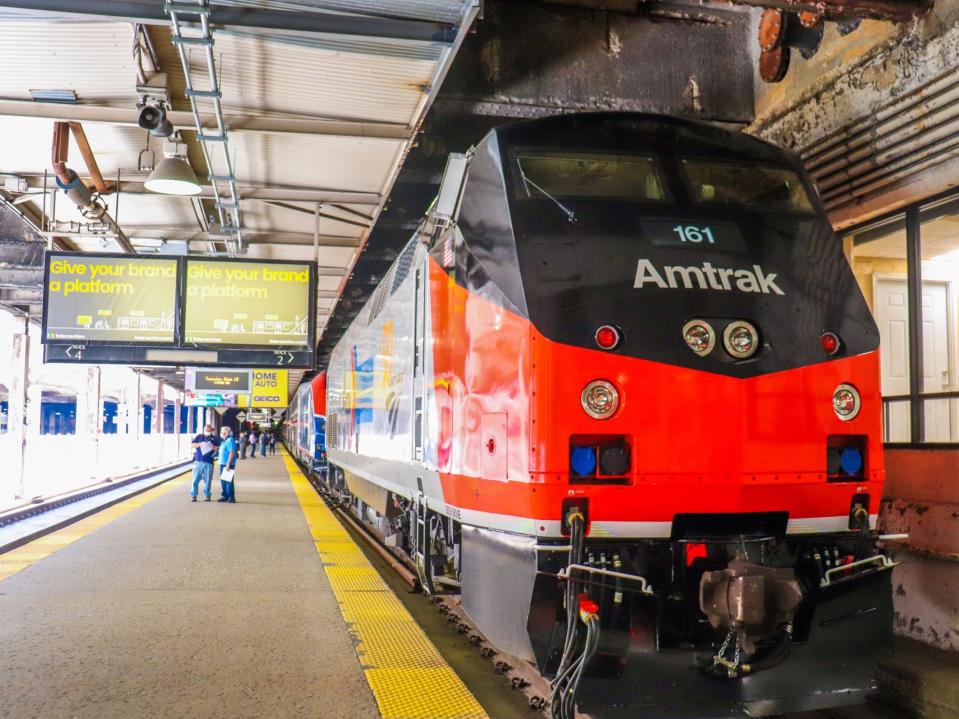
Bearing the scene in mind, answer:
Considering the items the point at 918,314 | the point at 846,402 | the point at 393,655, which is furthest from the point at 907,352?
the point at 393,655

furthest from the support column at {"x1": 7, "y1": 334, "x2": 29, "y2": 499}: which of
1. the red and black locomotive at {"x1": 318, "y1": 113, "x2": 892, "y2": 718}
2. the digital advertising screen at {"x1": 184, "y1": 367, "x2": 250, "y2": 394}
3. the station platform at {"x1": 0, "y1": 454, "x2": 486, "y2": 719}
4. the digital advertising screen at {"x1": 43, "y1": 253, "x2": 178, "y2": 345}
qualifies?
the red and black locomotive at {"x1": 318, "y1": 113, "x2": 892, "y2": 718}

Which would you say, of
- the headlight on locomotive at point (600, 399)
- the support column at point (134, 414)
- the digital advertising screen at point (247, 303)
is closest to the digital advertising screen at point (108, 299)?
the digital advertising screen at point (247, 303)

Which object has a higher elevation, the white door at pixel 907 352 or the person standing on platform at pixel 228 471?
the white door at pixel 907 352

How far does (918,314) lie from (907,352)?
0.30 meters

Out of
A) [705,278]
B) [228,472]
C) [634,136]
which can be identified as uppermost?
[634,136]

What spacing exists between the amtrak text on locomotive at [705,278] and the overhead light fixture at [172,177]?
558 cm

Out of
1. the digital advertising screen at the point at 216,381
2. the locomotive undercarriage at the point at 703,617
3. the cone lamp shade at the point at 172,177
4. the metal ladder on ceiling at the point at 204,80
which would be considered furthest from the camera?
the digital advertising screen at the point at 216,381

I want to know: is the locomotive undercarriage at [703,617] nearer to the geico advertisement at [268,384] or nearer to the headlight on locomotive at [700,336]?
the headlight on locomotive at [700,336]

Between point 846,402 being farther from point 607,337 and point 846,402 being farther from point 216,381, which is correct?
point 216,381

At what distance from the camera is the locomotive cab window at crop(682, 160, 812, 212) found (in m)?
4.78

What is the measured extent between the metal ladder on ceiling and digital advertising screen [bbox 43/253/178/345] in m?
1.31

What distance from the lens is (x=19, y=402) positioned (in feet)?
46.3

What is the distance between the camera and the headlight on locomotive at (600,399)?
12.8 feet

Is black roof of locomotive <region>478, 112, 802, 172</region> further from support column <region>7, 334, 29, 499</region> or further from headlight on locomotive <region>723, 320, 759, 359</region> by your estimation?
support column <region>7, 334, 29, 499</region>
